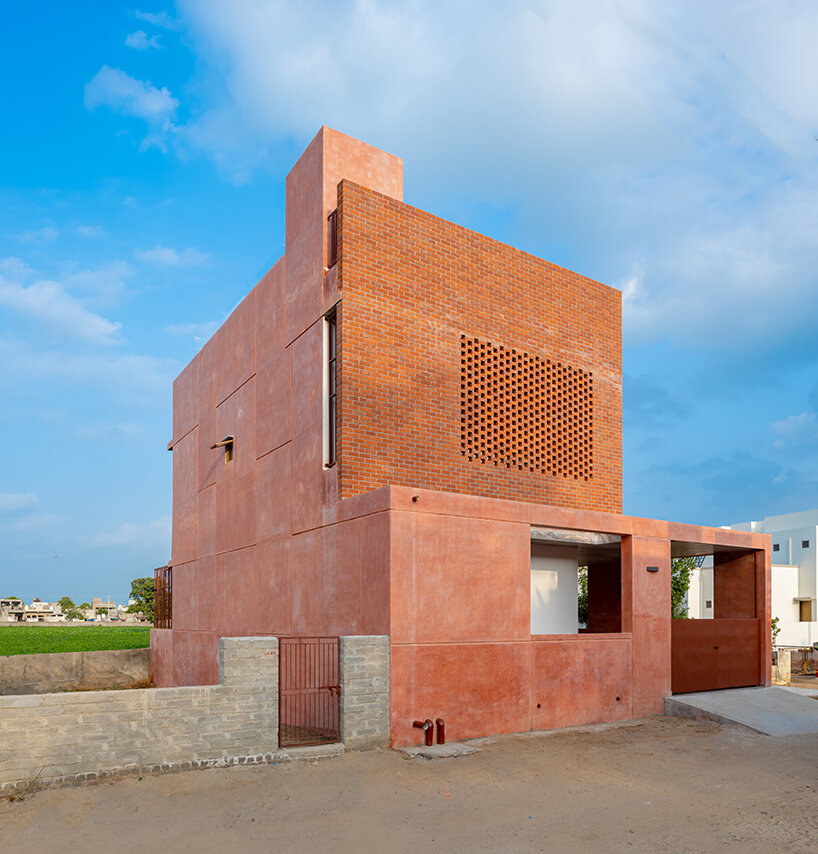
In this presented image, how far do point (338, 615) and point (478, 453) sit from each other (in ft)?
15.7

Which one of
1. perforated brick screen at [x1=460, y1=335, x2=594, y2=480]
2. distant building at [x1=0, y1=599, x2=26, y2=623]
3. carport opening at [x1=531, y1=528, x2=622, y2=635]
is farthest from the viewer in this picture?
distant building at [x1=0, y1=599, x2=26, y2=623]

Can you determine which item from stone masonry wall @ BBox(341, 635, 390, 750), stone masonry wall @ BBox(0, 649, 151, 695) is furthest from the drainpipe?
stone masonry wall @ BBox(0, 649, 151, 695)

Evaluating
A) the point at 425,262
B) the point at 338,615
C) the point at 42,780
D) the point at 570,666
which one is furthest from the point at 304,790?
the point at 425,262

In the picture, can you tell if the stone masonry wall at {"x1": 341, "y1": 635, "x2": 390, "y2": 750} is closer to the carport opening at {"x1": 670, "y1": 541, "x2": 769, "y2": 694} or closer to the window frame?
the window frame

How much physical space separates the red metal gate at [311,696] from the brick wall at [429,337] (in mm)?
3144

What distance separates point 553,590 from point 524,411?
4.23 m

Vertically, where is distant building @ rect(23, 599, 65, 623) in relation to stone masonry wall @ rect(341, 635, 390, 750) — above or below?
below

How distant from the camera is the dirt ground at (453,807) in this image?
850 cm

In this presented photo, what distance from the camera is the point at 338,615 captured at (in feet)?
49.9

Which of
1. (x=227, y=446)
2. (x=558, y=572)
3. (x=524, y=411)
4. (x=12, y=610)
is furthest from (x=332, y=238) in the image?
(x=12, y=610)

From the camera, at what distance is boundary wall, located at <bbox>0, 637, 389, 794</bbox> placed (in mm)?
10094

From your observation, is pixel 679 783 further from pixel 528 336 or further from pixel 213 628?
pixel 213 628

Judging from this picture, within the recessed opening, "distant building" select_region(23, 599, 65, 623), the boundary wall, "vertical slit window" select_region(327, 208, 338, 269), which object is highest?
"vertical slit window" select_region(327, 208, 338, 269)

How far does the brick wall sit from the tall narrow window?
74 cm
